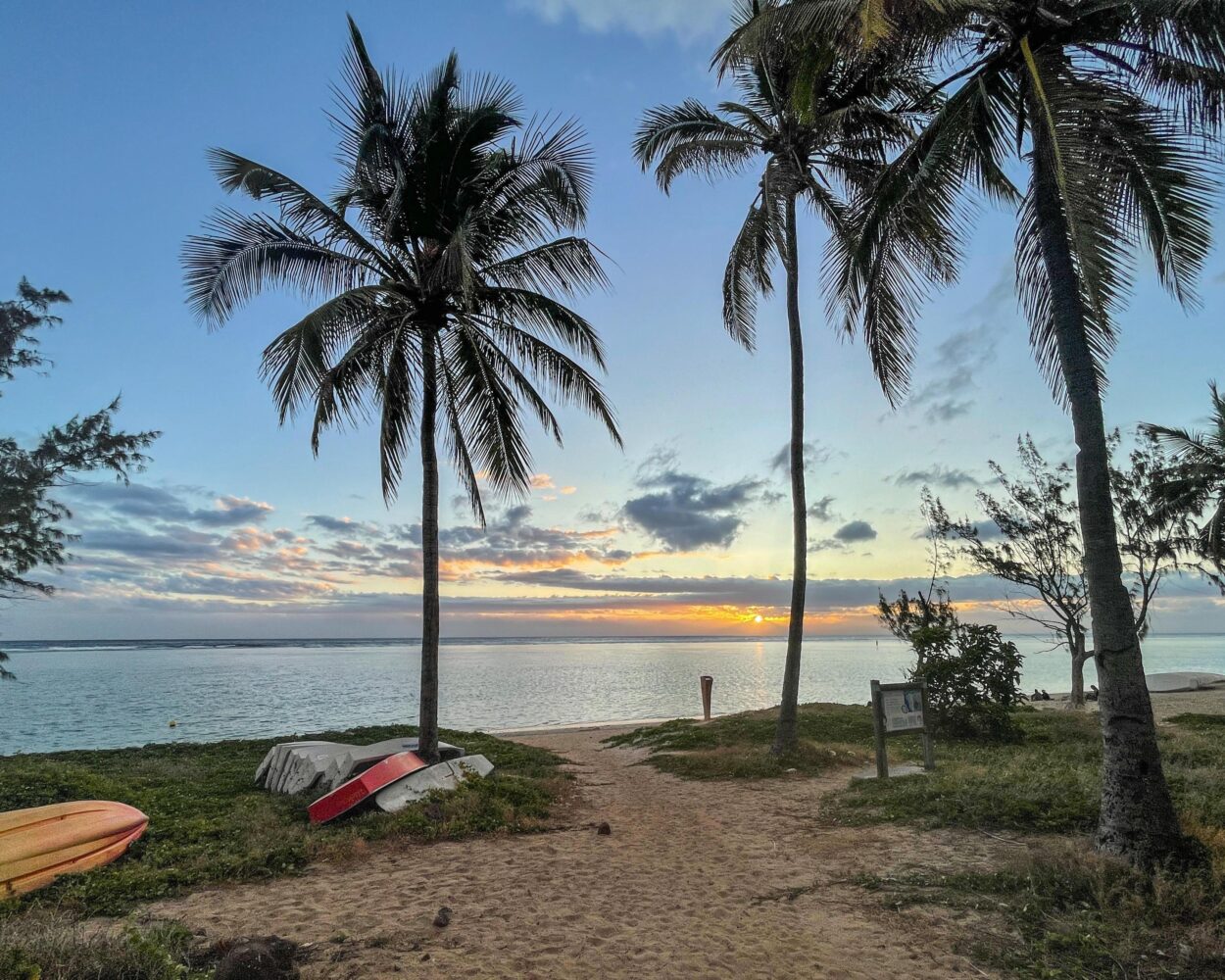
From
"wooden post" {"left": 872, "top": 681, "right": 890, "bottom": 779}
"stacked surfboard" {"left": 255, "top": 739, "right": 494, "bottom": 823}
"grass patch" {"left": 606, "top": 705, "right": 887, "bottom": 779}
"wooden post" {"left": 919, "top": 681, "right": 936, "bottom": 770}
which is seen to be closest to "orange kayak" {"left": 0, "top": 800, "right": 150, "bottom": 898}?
"stacked surfboard" {"left": 255, "top": 739, "right": 494, "bottom": 823}

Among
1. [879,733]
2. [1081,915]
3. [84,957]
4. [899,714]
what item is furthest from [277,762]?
[1081,915]

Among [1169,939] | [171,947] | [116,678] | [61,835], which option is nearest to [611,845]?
[171,947]

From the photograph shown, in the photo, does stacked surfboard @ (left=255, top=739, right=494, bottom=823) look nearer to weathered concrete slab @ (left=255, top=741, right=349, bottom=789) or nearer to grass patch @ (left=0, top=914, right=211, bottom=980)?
weathered concrete slab @ (left=255, top=741, right=349, bottom=789)

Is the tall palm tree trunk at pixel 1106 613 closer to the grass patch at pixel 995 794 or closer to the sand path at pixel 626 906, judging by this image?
the sand path at pixel 626 906

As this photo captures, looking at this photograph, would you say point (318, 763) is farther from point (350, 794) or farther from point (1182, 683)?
point (1182, 683)

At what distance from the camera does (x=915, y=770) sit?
10094 mm

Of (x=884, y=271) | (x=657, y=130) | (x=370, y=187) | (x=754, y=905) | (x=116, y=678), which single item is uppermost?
(x=657, y=130)

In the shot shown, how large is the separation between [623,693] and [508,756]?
859 inches

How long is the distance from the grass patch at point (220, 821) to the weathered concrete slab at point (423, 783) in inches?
8.1

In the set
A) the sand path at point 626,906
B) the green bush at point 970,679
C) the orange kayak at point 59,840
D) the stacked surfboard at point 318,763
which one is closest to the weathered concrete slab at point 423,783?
the stacked surfboard at point 318,763

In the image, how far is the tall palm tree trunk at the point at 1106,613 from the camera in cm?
525

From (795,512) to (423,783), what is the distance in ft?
23.1

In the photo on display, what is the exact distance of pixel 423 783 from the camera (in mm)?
8922

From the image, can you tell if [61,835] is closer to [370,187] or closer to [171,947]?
[171,947]
